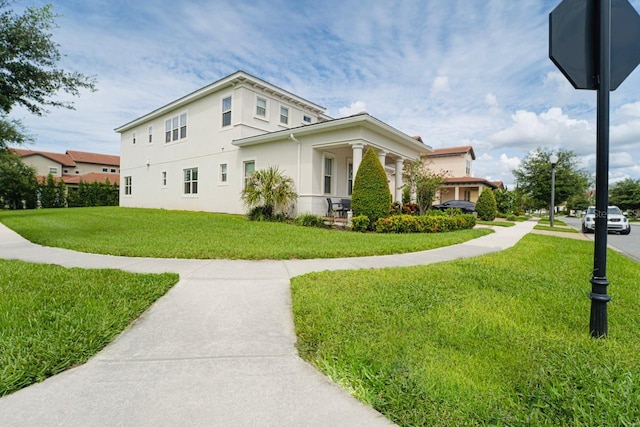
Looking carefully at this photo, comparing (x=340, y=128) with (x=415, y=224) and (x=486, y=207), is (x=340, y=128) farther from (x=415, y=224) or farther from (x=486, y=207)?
(x=486, y=207)

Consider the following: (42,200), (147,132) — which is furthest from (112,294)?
(42,200)

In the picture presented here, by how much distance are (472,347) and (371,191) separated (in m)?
8.15

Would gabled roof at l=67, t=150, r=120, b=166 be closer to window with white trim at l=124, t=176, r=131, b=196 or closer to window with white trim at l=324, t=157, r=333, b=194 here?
window with white trim at l=124, t=176, r=131, b=196

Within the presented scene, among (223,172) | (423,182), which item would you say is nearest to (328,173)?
(423,182)

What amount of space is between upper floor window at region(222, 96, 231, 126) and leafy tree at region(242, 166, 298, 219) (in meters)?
4.33

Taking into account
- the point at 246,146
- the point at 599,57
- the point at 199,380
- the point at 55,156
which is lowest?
the point at 199,380

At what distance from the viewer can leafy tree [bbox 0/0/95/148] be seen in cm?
770

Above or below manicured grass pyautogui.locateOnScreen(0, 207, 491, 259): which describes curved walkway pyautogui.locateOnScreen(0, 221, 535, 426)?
below

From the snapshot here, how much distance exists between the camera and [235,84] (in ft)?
47.4

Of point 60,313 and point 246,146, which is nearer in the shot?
point 60,313

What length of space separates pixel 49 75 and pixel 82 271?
7866 millimetres

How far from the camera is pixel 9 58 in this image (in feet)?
25.4

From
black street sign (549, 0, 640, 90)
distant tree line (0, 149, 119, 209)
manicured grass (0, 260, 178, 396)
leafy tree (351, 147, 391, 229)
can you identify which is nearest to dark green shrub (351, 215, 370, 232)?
leafy tree (351, 147, 391, 229)

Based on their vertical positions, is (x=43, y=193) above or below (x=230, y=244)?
above
